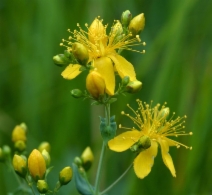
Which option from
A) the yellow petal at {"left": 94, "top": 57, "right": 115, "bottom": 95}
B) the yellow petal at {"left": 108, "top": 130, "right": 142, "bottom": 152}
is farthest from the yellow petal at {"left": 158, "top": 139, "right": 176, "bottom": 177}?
the yellow petal at {"left": 94, "top": 57, "right": 115, "bottom": 95}

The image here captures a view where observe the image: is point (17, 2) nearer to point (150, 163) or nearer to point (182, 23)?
point (182, 23)

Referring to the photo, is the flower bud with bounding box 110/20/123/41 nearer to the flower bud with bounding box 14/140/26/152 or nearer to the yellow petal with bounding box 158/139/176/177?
the yellow petal with bounding box 158/139/176/177

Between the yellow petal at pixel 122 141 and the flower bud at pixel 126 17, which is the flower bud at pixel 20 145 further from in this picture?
the flower bud at pixel 126 17

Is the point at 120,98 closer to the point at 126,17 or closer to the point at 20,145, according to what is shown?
the point at 20,145

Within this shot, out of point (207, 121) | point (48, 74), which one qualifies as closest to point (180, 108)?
point (207, 121)

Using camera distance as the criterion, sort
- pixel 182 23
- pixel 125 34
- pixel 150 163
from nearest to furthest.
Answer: pixel 150 163 < pixel 125 34 < pixel 182 23

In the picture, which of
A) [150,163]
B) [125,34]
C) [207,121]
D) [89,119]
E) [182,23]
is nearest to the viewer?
[150,163]

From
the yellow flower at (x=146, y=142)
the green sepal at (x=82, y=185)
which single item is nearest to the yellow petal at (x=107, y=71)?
the yellow flower at (x=146, y=142)
